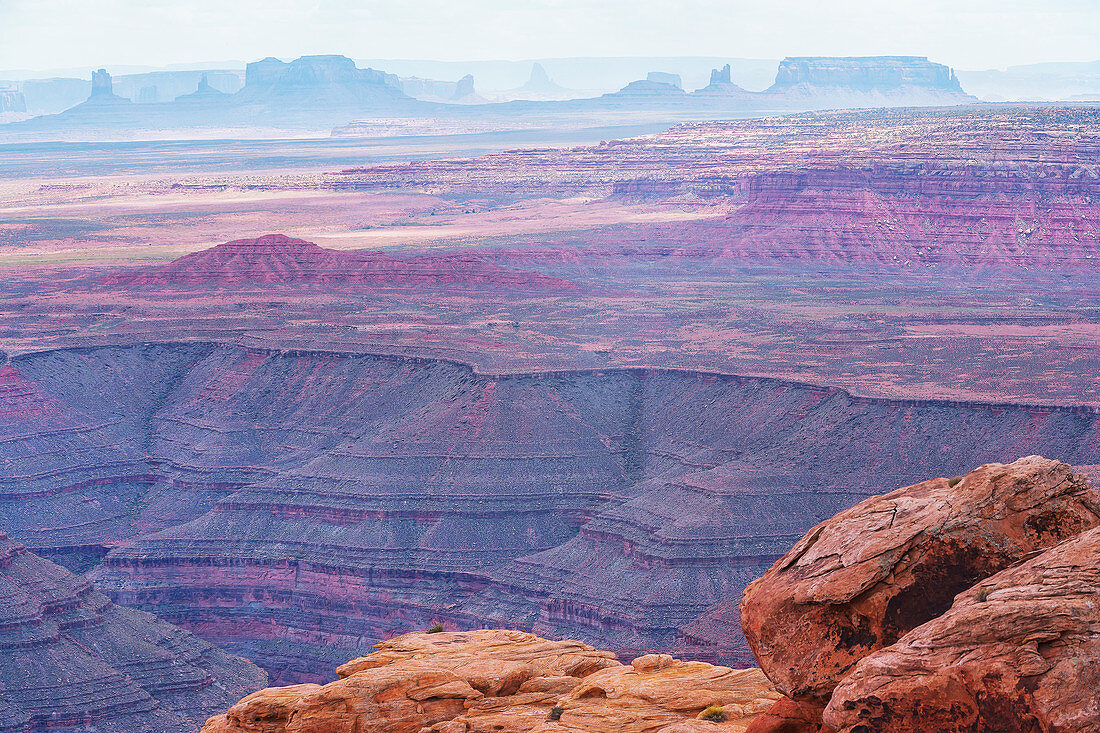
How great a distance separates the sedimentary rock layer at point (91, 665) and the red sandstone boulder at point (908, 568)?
94.3 feet

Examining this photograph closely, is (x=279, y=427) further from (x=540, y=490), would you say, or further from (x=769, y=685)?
(x=769, y=685)

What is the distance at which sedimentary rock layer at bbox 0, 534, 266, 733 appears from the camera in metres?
42.8

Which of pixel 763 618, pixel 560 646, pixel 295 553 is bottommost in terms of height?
pixel 295 553

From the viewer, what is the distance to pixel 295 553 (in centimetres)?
6384

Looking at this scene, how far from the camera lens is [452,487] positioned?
67.9 metres

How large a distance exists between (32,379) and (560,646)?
68867mm

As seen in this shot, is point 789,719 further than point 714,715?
No

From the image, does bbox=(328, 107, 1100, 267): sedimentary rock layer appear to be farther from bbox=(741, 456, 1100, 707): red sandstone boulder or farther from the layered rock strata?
bbox=(741, 456, 1100, 707): red sandstone boulder

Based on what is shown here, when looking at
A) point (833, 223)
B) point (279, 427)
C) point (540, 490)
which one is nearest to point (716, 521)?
point (540, 490)

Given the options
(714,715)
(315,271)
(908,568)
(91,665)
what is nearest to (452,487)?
(91,665)

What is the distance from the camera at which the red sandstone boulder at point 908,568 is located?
1842cm

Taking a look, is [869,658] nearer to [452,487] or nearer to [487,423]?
[452,487]

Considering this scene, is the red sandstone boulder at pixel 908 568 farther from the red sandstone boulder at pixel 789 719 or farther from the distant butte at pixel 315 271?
the distant butte at pixel 315 271

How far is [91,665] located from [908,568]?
109 feet
